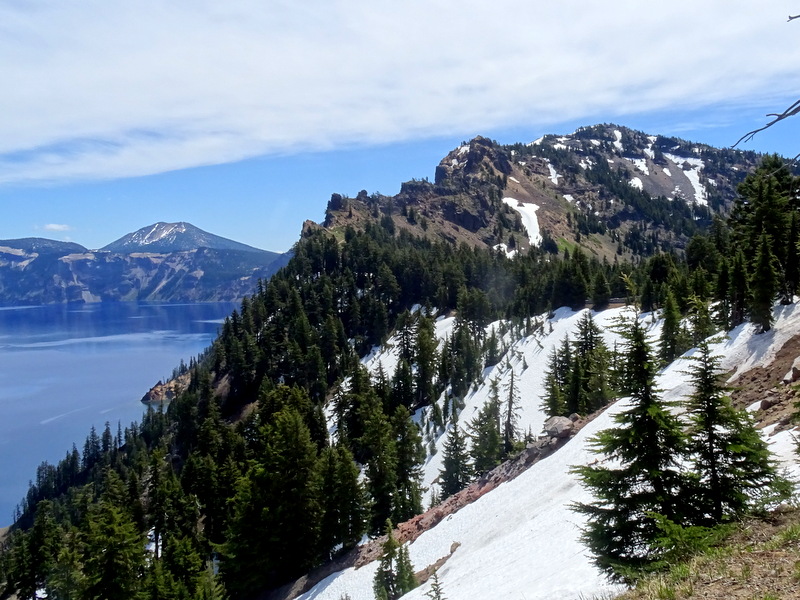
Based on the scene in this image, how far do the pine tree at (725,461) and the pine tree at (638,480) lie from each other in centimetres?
47

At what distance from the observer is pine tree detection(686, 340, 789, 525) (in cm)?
1031

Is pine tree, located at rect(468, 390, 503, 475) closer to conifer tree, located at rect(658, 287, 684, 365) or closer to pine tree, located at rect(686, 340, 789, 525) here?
conifer tree, located at rect(658, 287, 684, 365)

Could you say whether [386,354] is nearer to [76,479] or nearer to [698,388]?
[76,479]

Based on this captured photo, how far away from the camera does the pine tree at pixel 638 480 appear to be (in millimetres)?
10461

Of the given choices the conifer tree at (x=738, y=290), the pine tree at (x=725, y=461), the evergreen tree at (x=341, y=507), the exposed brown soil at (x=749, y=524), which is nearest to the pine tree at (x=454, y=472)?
the exposed brown soil at (x=749, y=524)

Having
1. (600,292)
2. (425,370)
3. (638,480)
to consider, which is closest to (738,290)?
(638,480)

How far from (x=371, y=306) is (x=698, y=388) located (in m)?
93.3

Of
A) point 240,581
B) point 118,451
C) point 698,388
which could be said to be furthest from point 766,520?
point 118,451

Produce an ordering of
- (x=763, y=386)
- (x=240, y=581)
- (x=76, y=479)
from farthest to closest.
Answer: (x=76, y=479)
(x=240, y=581)
(x=763, y=386)

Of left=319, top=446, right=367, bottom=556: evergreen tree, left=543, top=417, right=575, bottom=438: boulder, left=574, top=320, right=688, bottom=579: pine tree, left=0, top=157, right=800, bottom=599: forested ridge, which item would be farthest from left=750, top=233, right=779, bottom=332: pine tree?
left=319, top=446, right=367, bottom=556: evergreen tree

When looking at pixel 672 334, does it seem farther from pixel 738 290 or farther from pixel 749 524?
pixel 749 524

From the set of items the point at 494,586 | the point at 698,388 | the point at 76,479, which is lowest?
the point at 76,479

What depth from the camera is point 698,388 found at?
35.6 feet

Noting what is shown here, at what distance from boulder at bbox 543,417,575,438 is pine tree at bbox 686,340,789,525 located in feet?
66.9
